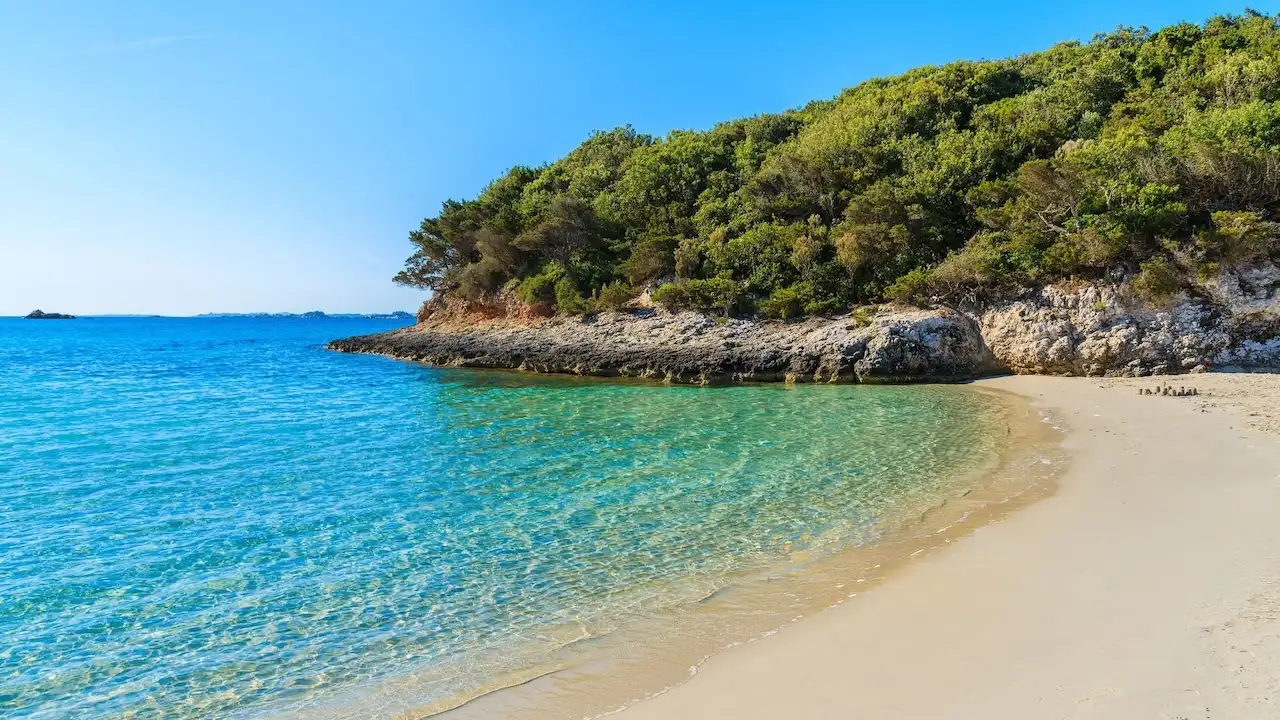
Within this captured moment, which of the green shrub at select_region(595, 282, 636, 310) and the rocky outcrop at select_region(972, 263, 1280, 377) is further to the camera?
the green shrub at select_region(595, 282, 636, 310)

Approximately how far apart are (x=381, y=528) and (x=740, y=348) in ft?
61.2

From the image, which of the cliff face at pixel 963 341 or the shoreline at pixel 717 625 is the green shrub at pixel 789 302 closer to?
the cliff face at pixel 963 341

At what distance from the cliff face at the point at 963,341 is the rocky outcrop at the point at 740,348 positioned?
0.05 m

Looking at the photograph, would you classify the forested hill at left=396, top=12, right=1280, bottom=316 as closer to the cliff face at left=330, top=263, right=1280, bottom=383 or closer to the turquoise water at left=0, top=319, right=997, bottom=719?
the cliff face at left=330, top=263, right=1280, bottom=383

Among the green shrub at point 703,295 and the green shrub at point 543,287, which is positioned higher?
the green shrub at point 543,287

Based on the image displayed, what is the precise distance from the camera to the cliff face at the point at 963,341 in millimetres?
19484

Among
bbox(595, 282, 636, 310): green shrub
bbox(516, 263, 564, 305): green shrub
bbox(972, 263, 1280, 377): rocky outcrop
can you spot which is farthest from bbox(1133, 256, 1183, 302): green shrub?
bbox(516, 263, 564, 305): green shrub

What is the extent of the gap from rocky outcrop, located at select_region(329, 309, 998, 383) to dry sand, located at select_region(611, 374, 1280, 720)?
1428cm

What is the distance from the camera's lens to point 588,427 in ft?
50.1

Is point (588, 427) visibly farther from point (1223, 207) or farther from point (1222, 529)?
point (1223, 207)

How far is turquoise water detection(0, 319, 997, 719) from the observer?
5.00 m

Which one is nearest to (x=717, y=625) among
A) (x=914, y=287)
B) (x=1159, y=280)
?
(x=914, y=287)

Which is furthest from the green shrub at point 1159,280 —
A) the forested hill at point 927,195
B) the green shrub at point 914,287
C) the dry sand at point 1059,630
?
the dry sand at point 1059,630

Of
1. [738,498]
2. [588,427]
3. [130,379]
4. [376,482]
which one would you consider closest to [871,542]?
[738,498]
